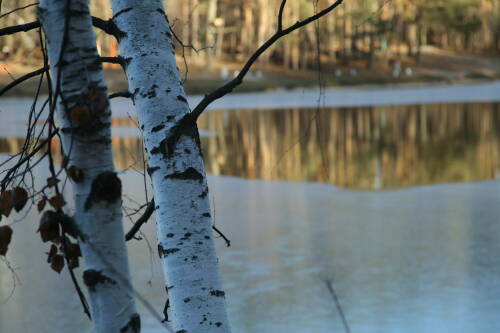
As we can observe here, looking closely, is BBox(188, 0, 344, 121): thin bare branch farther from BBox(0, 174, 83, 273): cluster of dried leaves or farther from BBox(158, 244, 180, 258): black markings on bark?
BBox(0, 174, 83, 273): cluster of dried leaves

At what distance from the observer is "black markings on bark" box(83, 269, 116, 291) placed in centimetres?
189

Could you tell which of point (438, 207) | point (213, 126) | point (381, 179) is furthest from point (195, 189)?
point (213, 126)

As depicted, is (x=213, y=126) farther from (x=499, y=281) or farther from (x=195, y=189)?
(x=195, y=189)

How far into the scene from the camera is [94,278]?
1.90 metres

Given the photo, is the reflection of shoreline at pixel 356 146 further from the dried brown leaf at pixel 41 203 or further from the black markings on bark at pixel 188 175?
the dried brown leaf at pixel 41 203

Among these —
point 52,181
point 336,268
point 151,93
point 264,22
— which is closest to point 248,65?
point 151,93

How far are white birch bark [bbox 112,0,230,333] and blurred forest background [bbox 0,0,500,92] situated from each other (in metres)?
48.6

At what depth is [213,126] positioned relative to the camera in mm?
27906

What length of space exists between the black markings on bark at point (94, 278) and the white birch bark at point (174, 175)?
494mm

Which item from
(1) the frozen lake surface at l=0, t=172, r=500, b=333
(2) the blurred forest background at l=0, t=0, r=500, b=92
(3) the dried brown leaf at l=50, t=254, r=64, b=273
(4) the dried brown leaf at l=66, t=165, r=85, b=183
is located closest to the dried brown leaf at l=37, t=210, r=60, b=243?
(4) the dried brown leaf at l=66, t=165, r=85, b=183

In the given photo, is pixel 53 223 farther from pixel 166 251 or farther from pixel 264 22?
pixel 264 22

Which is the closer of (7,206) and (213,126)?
(7,206)

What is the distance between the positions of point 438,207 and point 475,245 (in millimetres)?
2746

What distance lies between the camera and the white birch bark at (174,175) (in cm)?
238
